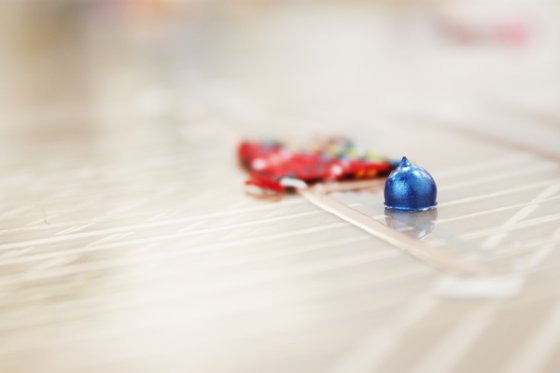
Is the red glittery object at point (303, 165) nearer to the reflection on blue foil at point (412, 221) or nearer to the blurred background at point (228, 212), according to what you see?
the blurred background at point (228, 212)

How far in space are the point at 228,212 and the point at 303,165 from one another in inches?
12.7

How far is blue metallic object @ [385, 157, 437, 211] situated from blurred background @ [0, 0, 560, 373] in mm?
135

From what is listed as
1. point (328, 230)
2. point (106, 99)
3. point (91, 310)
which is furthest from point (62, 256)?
point (106, 99)

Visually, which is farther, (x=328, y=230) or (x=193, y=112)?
(x=193, y=112)

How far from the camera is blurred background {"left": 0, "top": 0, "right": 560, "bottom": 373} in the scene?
1107 millimetres

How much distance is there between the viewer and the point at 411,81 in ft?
12.8

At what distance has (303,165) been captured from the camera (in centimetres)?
202

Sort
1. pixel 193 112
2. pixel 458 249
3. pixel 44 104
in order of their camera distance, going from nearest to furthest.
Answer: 1. pixel 458 249
2. pixel 193 112
3. pixel 44 104

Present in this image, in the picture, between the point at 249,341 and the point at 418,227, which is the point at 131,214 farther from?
the point at 249,341

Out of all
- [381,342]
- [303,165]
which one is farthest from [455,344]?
[303,165]

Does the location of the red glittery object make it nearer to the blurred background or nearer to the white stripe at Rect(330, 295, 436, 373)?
the blurred background

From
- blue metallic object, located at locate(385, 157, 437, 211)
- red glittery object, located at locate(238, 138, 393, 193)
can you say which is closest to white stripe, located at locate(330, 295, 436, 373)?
blue metallic object, located at locate(385, 157, 437, 211)

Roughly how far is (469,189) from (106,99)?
2.29m

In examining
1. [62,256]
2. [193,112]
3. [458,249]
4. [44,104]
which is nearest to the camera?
[458,249]
